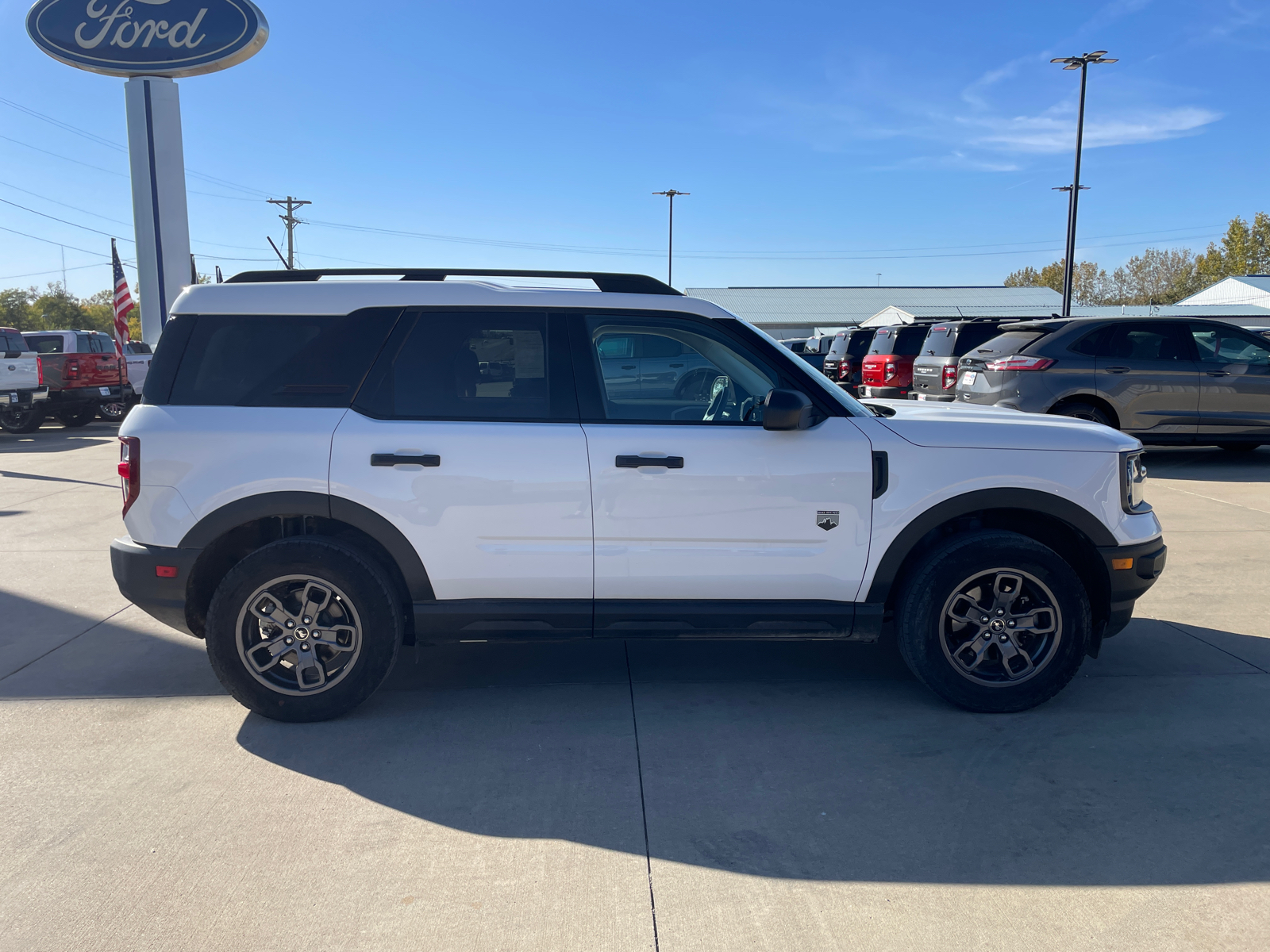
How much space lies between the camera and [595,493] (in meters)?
3.99

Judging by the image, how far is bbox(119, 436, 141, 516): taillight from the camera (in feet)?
13.1

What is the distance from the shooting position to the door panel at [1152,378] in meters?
11.0

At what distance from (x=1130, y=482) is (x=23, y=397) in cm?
1903

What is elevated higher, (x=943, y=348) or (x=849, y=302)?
(x=849, y=302)

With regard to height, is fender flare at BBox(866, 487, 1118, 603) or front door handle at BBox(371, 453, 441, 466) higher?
front door handle at BBox(371, 453, 441, 466)

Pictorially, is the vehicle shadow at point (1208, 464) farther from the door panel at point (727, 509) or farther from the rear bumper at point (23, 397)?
the rear bumper at point (23, 397)

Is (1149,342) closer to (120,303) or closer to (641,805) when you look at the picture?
(641,805)

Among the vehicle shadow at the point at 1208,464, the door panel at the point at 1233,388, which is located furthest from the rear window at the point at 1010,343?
the vehicle shadow at the point at 1208,464

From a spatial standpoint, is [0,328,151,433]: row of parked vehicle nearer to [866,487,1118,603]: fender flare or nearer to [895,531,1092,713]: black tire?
[866,487,1118,603]: fender flare

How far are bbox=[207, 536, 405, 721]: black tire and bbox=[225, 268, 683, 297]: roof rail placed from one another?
1243mm

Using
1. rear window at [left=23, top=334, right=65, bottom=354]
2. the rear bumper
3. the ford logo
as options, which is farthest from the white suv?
the ford logo

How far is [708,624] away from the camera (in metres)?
4.09

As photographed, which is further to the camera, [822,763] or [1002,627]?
[1002,627]

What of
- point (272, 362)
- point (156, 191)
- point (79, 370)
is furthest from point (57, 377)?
point (272, 362)
